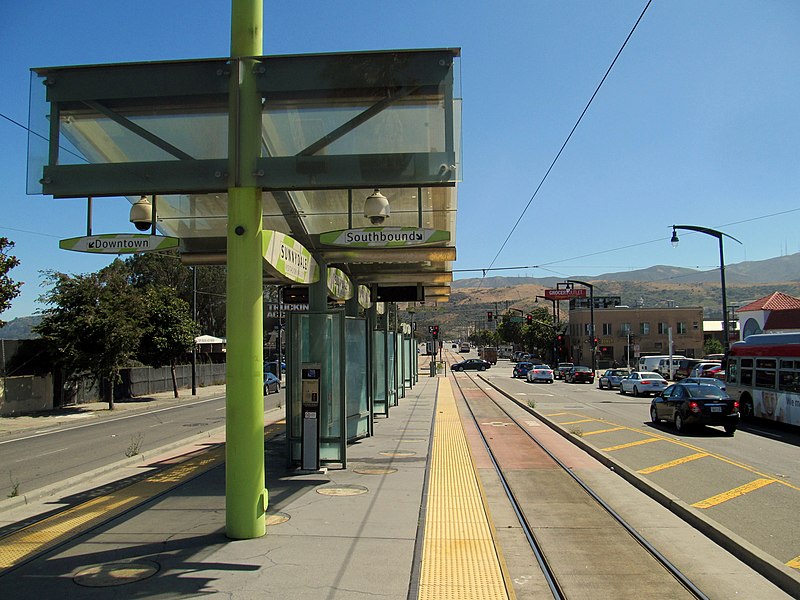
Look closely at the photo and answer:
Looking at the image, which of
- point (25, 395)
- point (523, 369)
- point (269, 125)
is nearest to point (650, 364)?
point (523, 369)

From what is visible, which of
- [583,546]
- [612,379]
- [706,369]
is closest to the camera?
[583,546]

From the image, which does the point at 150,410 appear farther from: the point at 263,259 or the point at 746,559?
the point at 746,559

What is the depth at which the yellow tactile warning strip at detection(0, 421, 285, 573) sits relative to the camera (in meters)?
6.64

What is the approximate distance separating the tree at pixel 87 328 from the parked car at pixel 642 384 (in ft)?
85.3

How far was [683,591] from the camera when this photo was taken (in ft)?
19.2

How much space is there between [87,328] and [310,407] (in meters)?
20.6

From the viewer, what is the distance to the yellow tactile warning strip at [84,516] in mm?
6637

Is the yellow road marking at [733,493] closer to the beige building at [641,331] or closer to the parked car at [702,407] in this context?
the parked car at [702,407]

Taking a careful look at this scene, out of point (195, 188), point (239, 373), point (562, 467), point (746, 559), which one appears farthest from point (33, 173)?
point (562, 467)

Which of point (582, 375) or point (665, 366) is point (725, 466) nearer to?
point (582, 375)

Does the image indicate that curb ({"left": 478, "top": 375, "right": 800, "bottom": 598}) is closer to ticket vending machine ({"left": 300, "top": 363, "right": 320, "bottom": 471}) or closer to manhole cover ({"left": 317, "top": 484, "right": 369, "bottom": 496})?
manhole cover ({"left": 317, "top": 484, "right": 369, "bottom": 496})

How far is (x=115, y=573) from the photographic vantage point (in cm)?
589

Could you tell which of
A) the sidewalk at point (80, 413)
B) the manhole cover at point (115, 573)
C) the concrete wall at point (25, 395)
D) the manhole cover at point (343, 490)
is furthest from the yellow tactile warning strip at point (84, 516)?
the concrete wall at point (25, 395)

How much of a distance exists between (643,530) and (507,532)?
1.74 m
